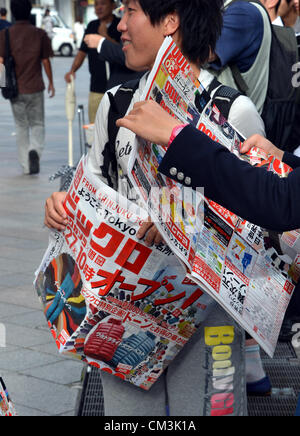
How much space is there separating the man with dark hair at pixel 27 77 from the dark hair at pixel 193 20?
696cm

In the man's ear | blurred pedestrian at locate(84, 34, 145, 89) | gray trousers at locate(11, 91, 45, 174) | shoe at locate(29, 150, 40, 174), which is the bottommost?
shoe at locate(29, 150, 40, 174)

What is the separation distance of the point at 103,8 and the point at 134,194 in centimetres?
592

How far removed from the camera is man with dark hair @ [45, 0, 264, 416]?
217 centimetres

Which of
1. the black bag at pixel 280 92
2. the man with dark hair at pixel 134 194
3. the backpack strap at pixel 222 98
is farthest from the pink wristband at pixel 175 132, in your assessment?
the black bag at pixel 280 92

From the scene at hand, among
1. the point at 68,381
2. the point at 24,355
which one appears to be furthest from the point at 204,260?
the point at 24,355

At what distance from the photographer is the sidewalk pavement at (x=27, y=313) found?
3.60 metres

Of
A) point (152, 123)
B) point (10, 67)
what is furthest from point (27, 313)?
point (10, 67)

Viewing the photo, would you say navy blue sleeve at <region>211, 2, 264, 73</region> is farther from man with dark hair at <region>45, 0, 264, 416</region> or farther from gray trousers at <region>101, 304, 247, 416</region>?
gray trousers at <region>101, 304, 247, 416</region>

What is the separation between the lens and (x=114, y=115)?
2246 millimetres

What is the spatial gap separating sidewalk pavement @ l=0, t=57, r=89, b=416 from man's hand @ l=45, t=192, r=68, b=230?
381 millimetres

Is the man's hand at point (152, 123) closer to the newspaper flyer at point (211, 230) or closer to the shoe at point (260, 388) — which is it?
the newspaper flyer at point (211, 230)

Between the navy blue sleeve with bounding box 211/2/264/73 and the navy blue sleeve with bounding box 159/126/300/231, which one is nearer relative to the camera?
the navy blue sleeve with bounding box 159/126/300/231

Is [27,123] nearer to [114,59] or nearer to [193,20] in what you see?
[114,59]

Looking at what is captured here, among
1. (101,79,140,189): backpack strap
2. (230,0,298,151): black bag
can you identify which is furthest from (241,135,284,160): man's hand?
(230,0,298,151): black bag
